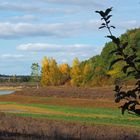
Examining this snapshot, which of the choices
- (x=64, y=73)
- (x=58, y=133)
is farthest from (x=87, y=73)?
(x=58, y=133)

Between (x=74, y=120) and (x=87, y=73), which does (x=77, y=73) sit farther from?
(x=74, y=120)

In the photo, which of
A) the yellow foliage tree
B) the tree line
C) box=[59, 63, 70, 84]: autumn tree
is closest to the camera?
the tree line

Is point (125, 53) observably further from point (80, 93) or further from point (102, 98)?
point (80, 93)

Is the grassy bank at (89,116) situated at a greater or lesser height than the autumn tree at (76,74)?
lesser

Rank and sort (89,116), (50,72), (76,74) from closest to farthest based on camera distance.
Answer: (89,116) → (76,74) → (50,72)

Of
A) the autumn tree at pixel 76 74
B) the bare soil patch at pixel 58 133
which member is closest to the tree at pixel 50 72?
the autumn tree at pixel 76 74

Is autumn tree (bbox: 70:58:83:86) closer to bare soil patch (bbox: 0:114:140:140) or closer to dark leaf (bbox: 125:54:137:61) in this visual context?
bare soil patch (bbox: 0:114:140:140)

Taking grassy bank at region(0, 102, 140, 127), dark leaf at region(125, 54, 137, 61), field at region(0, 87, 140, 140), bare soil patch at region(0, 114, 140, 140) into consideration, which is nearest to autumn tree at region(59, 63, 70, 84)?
field at region(0, 87, 140, 140)

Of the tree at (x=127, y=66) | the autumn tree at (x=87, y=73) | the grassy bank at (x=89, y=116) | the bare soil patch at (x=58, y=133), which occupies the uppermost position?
the autumn tree at (x=87, y=73)

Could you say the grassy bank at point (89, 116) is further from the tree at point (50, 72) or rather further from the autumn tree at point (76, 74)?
the tree at point (50, 72)

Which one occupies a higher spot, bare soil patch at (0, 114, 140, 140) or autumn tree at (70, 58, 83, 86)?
autumn tree at (70, 58, 83, 86)

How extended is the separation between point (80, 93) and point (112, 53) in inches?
3290

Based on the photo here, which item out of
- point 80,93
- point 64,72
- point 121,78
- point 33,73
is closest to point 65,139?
point 121,78

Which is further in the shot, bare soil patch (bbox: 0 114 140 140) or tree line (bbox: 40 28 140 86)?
tree line (bbox: 40 28 140 86)
